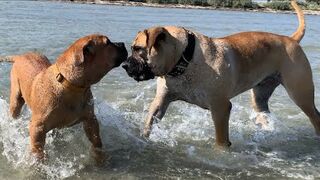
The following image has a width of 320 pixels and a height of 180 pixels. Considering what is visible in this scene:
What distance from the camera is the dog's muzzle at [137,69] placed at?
5.36 meters

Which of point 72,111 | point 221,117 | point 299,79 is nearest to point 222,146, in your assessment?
point 221,117

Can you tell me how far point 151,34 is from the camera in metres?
5.25

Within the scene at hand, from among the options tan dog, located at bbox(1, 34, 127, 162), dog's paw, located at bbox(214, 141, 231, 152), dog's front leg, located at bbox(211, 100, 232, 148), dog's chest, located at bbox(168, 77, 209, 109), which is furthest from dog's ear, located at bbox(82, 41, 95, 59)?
dog's paw, located at bbox(214, 141, 231, 152)

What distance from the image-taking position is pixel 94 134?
5234 mm

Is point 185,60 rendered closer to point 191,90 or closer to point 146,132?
point 191,90

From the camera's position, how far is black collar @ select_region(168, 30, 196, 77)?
559cm

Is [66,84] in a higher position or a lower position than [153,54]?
lower

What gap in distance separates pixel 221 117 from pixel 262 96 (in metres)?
1.55

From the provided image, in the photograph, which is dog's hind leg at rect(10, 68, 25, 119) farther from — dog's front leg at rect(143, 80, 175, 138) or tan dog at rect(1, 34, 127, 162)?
dog's front leg at rect(143, 80, 175, 138)

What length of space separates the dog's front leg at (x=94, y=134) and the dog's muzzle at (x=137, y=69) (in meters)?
0.61

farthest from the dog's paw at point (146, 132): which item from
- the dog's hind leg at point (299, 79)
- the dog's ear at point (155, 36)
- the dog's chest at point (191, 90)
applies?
the dog's hind leg at point (299, 79)

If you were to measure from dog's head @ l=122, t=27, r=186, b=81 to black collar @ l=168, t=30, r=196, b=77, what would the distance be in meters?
0.05

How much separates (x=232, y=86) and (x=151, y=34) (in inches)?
51.7

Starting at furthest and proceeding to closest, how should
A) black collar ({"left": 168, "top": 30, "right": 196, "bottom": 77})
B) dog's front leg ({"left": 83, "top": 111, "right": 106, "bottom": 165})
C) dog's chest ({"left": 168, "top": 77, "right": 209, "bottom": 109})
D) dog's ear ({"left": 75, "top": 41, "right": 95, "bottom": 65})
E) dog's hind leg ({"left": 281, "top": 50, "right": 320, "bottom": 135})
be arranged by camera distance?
dog's hind leg ({"left": 281, "top": 50, "right": 320, "bottom": 135}) → dog's chest ({"left": 168, "top": 77, "right": 209, "bottom": 109}) → black collar ({"left": 168, "top": 30, "right": 196, "bottom": 77}) → dog's front leg ({"left": 83, "top": 111, "right": 106, "bottom": 165}) → dog's ear ({"left": 75, "top": 41, "right": 95, "bottom": 65})
